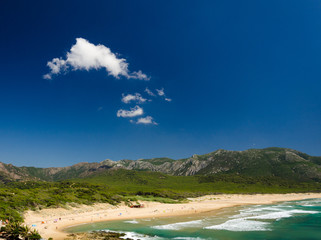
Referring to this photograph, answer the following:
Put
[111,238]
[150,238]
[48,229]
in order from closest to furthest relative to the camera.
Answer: [111,238], [150,238], [48,229]

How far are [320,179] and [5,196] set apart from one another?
241636 mm

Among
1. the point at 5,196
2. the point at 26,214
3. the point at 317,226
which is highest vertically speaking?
the point at 5,196

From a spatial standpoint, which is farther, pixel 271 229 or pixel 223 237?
pixel 271 229

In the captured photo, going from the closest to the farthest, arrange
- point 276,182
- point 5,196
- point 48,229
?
point 48,229 < point 5,196 < point 276,182

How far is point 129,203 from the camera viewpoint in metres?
68.6

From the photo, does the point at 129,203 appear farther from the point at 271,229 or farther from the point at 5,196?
the point at 271,229

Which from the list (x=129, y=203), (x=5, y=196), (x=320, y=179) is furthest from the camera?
(x=320, y=179)

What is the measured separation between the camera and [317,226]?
40656mm

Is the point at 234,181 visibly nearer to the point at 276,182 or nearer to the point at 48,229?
the point at 276,182

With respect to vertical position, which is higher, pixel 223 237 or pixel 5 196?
pixel 5 196

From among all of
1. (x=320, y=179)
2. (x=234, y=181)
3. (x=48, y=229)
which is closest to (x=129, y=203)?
(x=48, y=229)

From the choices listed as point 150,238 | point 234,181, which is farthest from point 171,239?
point 234,181

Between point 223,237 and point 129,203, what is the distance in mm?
43545

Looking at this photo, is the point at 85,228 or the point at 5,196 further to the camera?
the point at 5,196
